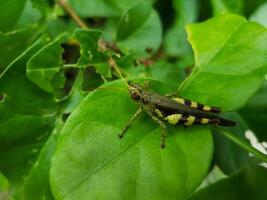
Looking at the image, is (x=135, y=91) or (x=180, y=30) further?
(x=180, y=30)

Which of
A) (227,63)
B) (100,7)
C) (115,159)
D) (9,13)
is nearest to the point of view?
(115,159)

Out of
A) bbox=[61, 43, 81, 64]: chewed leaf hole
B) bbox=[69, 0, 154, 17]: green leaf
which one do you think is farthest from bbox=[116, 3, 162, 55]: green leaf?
bbox=[61, 43, 81, 64]: chewed leaf hole

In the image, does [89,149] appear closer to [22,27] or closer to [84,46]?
[84,46]

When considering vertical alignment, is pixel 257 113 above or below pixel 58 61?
below

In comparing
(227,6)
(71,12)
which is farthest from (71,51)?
(227,6)

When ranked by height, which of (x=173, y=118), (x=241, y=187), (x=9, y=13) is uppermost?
(x=9, y=13)

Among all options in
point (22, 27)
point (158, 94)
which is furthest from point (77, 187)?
point (22, 27)

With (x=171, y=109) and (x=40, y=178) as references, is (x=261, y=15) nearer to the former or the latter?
(x=171, y=109)
